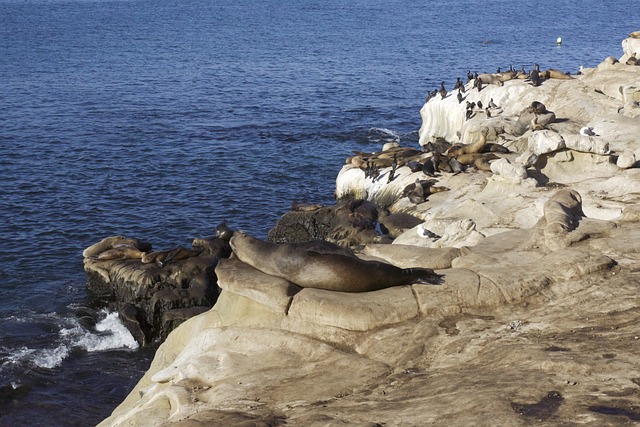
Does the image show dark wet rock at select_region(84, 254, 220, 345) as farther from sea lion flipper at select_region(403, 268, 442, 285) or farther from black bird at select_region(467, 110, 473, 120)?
black bird at select_region(467, 110, 473, 120)

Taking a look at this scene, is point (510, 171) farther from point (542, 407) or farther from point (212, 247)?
point (542, 407)

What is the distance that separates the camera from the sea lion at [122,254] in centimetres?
2892

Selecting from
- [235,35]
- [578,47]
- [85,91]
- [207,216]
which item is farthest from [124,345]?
[235,35]

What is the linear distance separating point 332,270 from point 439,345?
2.19m

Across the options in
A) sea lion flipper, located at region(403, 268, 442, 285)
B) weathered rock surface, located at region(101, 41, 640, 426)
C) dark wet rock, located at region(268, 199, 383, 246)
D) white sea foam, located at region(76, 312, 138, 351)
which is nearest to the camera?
weathered rock surface, located at region(101, 41, 640, 426)

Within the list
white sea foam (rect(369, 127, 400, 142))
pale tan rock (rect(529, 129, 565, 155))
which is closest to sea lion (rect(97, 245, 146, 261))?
pale tan rock (rect(529, 129, 565, 155))

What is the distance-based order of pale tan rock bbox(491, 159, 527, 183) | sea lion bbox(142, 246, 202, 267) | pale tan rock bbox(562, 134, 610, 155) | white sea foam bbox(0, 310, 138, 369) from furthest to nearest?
sea lion bbox(142, 246, 202, 267), pale tan rock bbox(562, 134, 610, 155), pale tan rock bbox(491, 159, 527, 183), white sea foam bbox(0, 310, 138, 369)

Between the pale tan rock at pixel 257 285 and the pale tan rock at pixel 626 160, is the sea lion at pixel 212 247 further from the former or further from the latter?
the pale tan rock at pixel 257 285

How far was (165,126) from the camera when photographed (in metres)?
52.7

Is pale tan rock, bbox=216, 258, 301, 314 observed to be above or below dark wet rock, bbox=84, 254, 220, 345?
above

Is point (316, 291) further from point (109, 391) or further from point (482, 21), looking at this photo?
point (482, 21)

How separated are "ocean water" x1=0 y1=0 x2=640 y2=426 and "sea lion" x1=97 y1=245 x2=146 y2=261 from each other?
1538 mm

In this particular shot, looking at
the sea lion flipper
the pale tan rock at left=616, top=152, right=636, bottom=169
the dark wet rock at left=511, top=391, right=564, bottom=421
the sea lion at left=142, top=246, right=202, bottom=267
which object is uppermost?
the sea lion flipper

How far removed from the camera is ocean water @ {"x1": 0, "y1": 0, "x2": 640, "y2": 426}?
1017 inches
